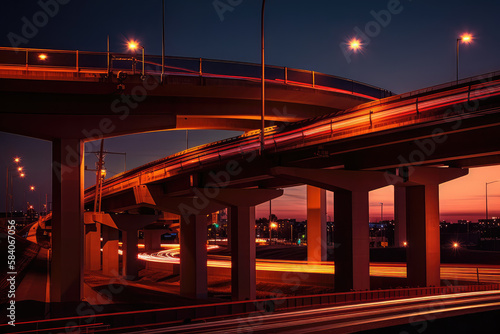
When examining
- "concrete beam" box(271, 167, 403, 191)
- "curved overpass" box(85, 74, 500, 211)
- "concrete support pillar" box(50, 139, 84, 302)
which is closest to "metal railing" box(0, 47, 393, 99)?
"curved overpass" box(85, 74, 500, 211)

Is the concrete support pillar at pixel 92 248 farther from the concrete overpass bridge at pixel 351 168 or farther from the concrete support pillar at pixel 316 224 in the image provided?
the concrete overpass bridge at pixel 351 168

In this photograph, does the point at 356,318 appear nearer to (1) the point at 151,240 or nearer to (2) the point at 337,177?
(2) the point at 337,177

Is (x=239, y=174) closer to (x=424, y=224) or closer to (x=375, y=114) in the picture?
(x=424, y=224)

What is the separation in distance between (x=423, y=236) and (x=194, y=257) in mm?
21455

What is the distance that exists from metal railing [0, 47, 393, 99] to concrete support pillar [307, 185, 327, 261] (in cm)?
2847

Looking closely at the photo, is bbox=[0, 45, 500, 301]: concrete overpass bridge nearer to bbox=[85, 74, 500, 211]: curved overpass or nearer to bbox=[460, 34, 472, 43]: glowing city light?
bbox=[85, 74, 500, 211]: curved overpass

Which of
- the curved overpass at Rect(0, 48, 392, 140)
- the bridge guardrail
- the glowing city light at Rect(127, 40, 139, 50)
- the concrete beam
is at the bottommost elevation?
the bridge guardrail

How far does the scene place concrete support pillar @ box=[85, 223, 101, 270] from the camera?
8175 centimetres

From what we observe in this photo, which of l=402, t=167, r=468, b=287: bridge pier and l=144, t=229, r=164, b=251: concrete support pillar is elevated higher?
l=402, t=167, r=468, b=287: bridge pier

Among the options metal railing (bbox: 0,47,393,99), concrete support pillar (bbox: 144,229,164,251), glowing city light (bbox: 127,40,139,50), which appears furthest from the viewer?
concrete support pillar (bbox: 144,229,164,251)

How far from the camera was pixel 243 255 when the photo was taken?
39.7 metres

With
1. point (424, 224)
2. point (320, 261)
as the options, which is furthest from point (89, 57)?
point (320, 261)

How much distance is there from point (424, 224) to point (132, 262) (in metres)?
48.0

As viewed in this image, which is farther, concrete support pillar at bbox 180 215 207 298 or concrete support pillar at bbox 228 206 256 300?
concrete support pillar at bbox 180 215 207 298
